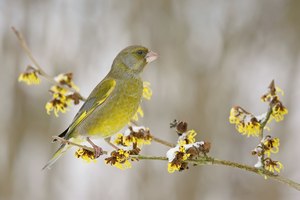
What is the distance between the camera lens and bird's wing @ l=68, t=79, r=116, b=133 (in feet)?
9.64

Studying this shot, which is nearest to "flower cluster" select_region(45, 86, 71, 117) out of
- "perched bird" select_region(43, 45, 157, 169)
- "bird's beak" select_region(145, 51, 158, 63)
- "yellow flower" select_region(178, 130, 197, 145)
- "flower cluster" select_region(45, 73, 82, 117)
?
"flower cluster" select_region(45, 73, 82, 117)

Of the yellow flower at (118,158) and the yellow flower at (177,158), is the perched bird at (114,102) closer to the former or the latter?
the yellow flower at (118,158)

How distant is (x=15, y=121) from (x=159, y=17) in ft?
7.21

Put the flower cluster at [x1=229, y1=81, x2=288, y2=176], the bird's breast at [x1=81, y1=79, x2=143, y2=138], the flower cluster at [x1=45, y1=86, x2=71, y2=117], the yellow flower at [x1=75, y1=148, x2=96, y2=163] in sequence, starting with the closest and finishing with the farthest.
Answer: the flower cluster at [x1=229, y1=81, x2=288, y2=176] → the yellow flower at [x1=75, y1=148, x2=96, y2=163] → the flower cluster at [x1=45, y1=86, x2=71, y2=117] → the bird's breast at [x1=81, y1=79, x2=143, y2=138]

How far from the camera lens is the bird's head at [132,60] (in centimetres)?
298

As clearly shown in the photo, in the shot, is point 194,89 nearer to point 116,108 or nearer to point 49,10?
point 49,10

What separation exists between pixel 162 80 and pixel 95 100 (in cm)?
386

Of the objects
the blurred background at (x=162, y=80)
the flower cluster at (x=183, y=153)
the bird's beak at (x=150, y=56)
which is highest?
the blurred background at (x=162, y=80)

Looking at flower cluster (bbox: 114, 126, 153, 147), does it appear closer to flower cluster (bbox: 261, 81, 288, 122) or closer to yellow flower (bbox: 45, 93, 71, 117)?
yellow flower (bbox: 45, 93, 71, 117)

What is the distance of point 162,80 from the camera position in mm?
6816

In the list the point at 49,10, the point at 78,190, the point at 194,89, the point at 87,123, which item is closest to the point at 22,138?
the point at 78,190

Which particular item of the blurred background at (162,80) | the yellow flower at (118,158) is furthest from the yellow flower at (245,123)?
the blurred background at (162,80)

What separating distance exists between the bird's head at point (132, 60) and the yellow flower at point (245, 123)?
80 cm

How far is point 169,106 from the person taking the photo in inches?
259
